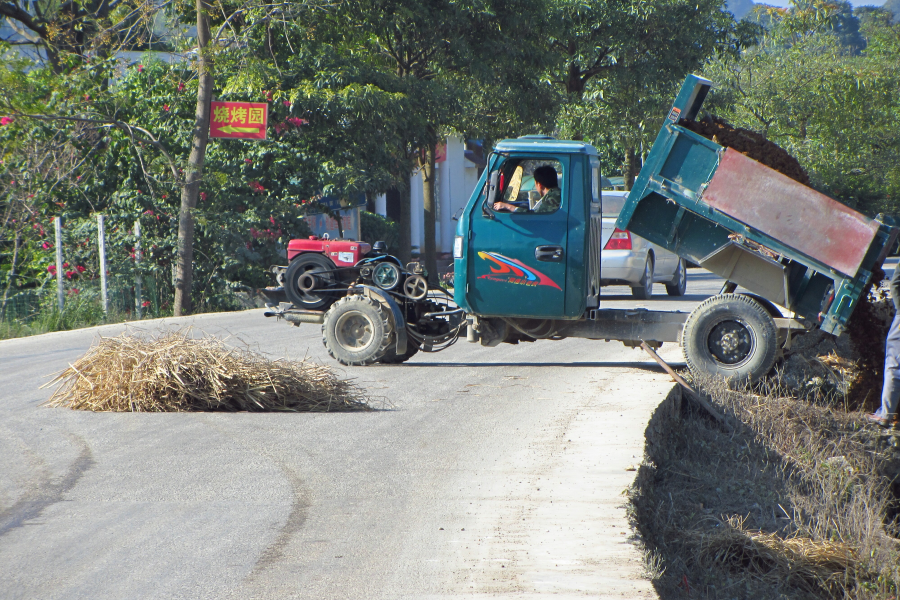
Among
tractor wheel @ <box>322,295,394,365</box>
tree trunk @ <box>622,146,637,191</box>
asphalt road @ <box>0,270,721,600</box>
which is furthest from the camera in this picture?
tree trunk @ <box>622,146,637,191</box>

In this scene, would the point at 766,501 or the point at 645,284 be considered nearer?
the point at 766,501

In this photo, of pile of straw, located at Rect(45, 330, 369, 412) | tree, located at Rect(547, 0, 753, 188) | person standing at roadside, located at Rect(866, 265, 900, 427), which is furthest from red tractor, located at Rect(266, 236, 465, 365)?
tree, located at Rect(547, 0, 753, 188)

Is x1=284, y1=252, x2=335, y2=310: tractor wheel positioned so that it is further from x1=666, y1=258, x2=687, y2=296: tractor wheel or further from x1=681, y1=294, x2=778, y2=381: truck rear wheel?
x1=666, y1=258, x2=687, y2=296: tractor wheel

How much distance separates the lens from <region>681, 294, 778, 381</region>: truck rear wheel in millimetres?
8516

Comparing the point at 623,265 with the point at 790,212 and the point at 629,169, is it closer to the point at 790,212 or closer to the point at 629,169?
the point at 790,212

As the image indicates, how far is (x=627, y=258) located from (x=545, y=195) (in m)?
6.73

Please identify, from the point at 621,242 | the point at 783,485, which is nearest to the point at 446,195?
the point at 621,242

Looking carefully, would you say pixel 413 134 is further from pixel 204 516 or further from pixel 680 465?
pixel 204 516

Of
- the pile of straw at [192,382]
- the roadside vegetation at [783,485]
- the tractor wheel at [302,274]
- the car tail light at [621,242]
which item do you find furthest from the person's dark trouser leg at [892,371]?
the car tail light at [621,242]

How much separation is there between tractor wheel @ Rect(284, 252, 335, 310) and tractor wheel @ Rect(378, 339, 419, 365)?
85 cm

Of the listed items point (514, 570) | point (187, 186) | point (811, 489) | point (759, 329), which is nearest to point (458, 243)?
point (759, 329)

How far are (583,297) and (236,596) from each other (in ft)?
18.2

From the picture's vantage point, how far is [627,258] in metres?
15.5

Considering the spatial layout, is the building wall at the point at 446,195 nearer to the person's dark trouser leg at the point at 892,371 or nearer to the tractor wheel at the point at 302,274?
the tractor wheel at the point at 302,274
